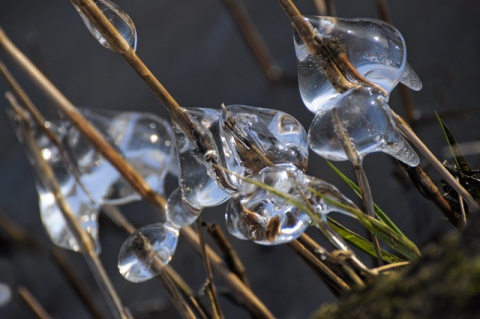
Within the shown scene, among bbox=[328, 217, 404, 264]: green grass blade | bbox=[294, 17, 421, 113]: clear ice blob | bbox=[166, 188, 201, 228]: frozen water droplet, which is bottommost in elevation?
bbox=[328, 217, 404, 264]: green grass blade

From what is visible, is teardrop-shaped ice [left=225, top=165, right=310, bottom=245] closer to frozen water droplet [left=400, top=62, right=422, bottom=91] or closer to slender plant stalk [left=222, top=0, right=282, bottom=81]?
frozen water droplet [left=400, top=62, right=422, bottom=91]

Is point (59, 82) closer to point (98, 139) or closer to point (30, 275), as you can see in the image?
point (30, 275)

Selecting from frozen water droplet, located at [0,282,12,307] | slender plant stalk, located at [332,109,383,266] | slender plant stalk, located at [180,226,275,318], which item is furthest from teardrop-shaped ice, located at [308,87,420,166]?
frozen water droplet, located at [0,282,12,307]

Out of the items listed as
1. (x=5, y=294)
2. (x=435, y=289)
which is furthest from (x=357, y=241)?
(x=5, y=294)

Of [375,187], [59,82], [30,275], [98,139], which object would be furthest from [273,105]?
[98,139]

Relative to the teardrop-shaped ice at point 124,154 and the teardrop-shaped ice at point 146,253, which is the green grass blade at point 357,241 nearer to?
the teardrop-shaped ice at point 146,253

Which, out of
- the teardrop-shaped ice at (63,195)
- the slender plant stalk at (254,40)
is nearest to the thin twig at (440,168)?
the teardrop-shaped ice at (63,195)
